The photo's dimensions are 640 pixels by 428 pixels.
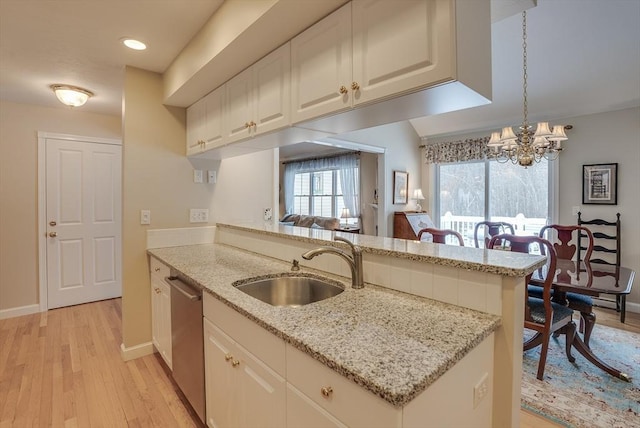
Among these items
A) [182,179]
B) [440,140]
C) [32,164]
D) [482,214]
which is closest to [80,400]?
[182,179]

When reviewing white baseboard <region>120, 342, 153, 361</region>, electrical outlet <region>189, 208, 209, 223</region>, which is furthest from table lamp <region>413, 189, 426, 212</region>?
white baseboard <region>120, 342, 153, 361</region>

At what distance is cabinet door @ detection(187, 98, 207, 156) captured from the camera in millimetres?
2578

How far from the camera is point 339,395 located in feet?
2.82

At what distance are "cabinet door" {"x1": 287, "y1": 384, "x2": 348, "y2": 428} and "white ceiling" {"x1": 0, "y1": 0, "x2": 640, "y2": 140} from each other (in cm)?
170

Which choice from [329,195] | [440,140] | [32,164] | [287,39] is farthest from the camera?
[329,195]

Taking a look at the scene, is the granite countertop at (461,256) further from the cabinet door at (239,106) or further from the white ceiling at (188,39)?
the white ceiling at (188,39)

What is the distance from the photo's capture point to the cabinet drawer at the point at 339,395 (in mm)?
763

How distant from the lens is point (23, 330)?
3.19 meters

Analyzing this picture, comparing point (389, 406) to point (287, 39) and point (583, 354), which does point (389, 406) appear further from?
point (583, 354)

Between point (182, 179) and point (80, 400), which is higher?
point (182, 179)

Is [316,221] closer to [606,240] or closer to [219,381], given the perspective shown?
[606,240]

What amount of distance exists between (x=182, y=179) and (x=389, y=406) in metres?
2.60

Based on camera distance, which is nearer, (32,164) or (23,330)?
(23,330)

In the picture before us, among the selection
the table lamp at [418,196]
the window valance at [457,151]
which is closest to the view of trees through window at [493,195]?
the window valance at [457,151]
